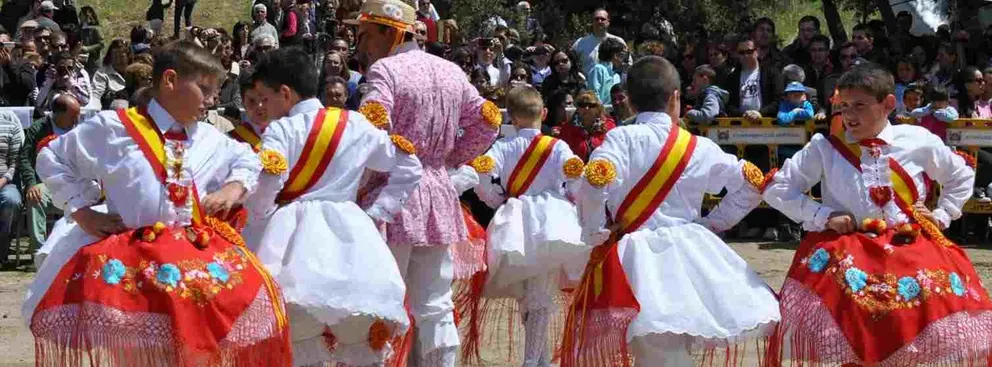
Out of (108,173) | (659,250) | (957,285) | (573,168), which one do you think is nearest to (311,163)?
(108,173)

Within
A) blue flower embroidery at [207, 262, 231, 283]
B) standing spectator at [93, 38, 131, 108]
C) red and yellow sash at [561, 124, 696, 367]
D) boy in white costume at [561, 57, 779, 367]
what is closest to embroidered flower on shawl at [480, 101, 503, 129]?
boy in white costume at [561, 57, 779, 367]

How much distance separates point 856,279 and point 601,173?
3.43 ft

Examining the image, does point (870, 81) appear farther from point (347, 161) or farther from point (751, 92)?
point (751, 92)

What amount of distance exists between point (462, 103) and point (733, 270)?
5.08ft

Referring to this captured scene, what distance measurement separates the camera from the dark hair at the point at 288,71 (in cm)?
651

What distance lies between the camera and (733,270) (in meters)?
6.32

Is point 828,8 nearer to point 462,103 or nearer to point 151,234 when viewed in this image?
point 462,103

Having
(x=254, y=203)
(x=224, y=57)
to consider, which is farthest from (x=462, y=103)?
(x=224, y=57)

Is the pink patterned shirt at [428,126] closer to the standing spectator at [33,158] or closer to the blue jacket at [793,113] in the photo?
the standing spectator at [33,158]

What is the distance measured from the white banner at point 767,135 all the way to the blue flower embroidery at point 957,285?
25.7ft

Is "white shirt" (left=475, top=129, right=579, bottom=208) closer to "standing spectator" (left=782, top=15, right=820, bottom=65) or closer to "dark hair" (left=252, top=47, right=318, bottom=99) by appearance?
"dark hair" (left=252, top=47, right=318, bottom=99)

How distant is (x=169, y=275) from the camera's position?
544cm

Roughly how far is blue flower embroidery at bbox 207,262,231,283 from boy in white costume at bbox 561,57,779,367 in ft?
5.05

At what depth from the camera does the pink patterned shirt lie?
22.6ft
